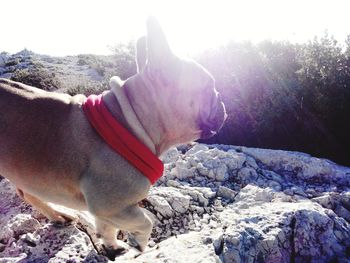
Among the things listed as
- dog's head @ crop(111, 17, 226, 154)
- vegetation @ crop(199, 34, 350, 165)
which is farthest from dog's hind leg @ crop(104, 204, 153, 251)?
vegetation @ crop(199, 34, 350, 165)

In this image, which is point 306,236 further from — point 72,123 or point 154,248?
point 72,123

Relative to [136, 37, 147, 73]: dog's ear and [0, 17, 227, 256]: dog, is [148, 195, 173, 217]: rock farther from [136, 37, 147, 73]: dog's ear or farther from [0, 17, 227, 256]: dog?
[136, 37, 147, 73]: dog's ear

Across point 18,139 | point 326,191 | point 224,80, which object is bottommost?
point 326,191

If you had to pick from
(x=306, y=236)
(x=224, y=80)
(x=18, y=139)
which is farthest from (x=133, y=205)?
(x=224, y=80)

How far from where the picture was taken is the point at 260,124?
8164mm

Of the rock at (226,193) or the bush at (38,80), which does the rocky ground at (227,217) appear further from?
the bush at (38,80)

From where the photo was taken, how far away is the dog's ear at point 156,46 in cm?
380

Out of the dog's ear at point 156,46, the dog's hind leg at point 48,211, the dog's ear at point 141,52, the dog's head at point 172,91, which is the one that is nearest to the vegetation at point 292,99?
the dog's head at point 172,91

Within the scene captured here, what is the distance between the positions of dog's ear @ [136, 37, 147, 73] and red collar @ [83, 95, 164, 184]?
65 centimetres

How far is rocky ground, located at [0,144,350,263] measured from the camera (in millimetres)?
4410

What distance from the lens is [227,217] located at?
530 centimetres

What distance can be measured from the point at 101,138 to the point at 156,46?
101 cm

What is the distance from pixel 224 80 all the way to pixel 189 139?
522 centimetres

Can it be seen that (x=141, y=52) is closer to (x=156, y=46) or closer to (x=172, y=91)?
(x=156, y=46)
